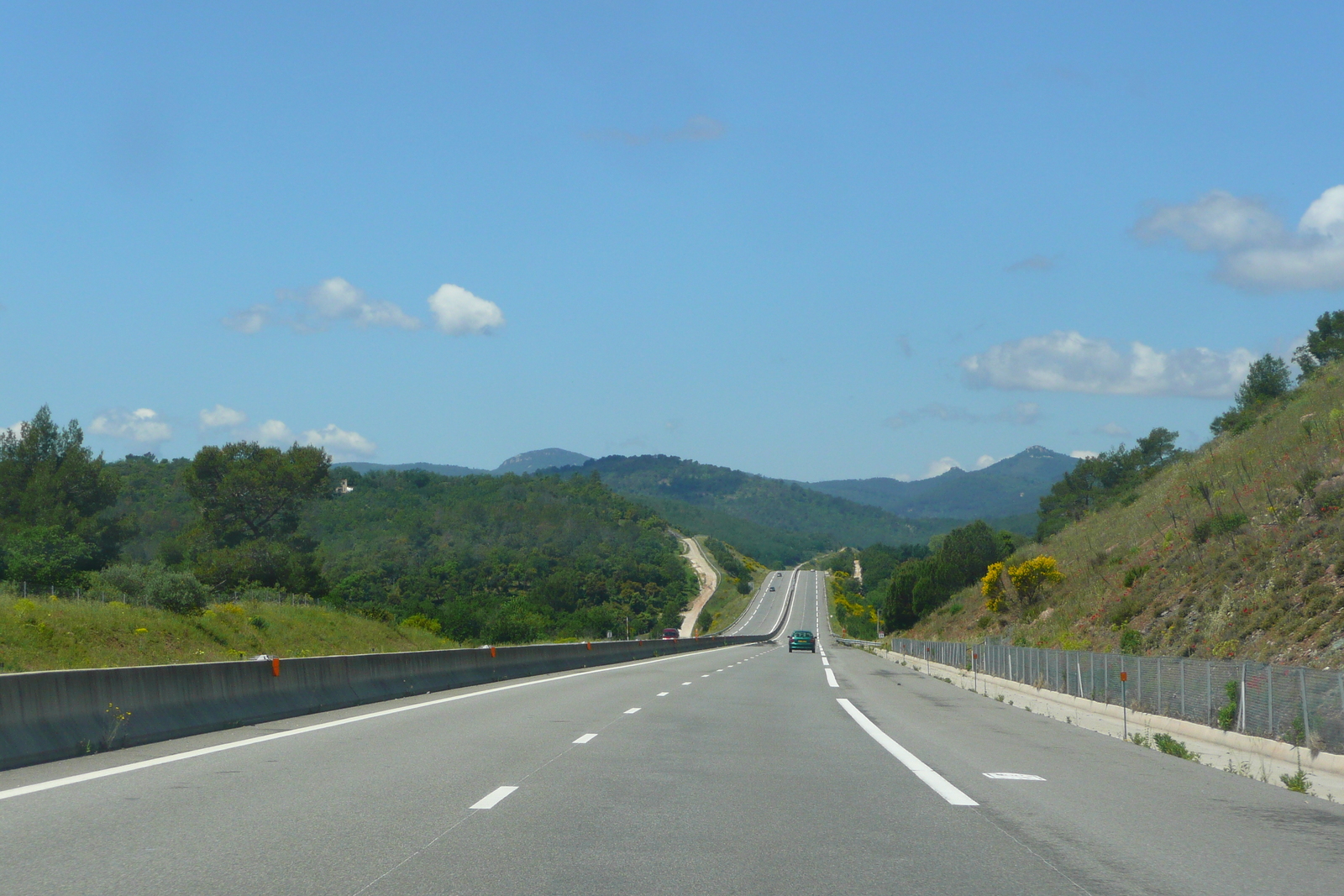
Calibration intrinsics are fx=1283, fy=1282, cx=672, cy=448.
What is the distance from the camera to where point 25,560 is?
238 ft

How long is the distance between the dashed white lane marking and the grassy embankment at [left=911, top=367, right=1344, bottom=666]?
2055 centimetres

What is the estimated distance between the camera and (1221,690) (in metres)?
16.8

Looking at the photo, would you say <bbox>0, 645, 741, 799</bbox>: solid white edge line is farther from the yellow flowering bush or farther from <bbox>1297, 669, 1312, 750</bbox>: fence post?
the yellow flowering bush

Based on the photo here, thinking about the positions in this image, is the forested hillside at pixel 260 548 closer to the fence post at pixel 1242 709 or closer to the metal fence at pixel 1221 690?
the metal fence at pixel 1221 690

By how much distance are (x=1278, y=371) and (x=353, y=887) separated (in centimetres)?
10140

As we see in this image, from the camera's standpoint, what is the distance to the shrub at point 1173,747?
15.6 m

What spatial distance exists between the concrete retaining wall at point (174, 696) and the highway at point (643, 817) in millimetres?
485

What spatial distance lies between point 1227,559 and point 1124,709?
20.4 metres

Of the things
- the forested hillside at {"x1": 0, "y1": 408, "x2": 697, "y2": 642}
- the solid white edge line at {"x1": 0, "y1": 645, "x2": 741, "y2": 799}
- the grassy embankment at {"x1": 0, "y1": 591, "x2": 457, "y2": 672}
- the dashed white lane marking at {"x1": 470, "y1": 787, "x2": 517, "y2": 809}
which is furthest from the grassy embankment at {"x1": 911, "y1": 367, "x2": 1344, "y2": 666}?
the forested hillside at {"x1": 0, "y1": 408, "x2": 697, "y2": 642}

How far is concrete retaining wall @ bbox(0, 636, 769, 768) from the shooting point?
12.4 meters

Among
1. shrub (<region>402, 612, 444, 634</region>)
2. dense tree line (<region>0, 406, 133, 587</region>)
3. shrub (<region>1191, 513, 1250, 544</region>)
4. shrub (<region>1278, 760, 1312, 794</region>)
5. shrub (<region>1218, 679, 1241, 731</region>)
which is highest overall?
dense tree line (<region>0, 406, 133, 587</region>)

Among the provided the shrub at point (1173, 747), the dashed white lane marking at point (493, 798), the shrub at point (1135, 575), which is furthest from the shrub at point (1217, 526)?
the dashed white lane marking at point (493, 798)

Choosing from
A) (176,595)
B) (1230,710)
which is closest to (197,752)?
(1230,710)

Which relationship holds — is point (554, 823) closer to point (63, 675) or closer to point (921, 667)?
point (63, 675)
